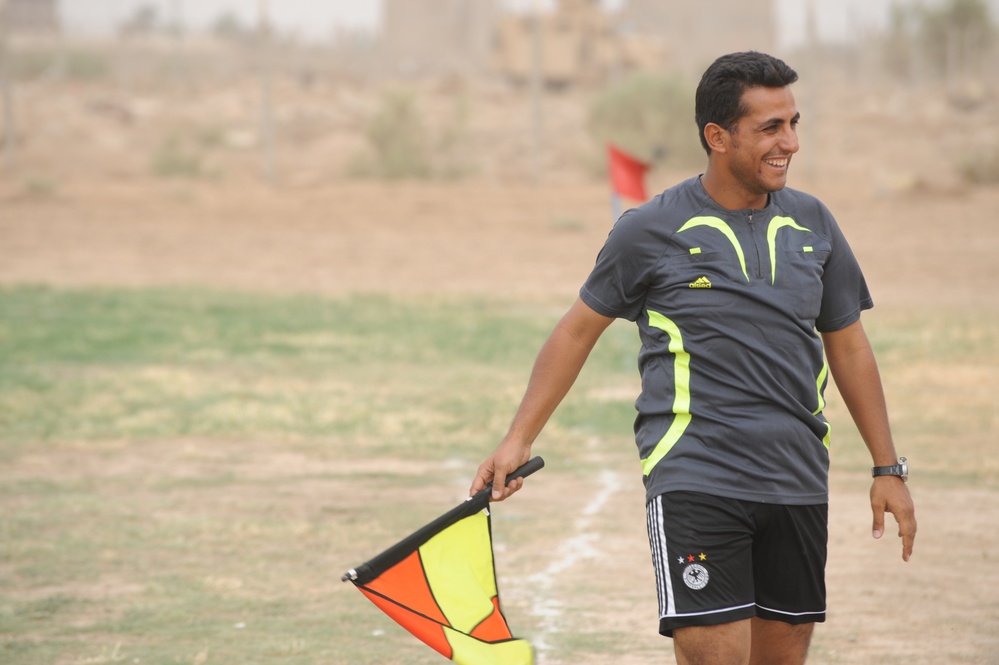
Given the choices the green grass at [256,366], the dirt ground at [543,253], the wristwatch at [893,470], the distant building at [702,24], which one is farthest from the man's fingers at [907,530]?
the distant building at [702,24]

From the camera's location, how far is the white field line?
5.34 m

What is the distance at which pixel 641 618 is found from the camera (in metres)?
5.48

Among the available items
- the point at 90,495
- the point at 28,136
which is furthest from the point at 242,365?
the point at 28,136

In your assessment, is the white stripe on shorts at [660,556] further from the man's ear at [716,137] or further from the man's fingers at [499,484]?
the man's ear at [716,137]

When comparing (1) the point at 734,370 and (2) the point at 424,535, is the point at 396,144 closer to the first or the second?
(2) the point at 424,535

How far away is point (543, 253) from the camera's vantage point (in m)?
20.8

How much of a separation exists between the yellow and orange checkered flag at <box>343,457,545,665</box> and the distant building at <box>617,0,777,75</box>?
193 ft

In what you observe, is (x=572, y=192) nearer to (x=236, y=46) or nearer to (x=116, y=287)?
(x=116, y=287)

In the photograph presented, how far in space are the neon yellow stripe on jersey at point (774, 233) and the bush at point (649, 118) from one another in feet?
100

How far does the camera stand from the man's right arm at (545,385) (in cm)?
340

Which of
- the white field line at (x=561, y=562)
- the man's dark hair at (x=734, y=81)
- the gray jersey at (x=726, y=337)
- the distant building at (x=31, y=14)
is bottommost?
the white field line at (x=561, y=562)

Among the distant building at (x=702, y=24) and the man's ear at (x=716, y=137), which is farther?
the distant building at (x=702, y=24)

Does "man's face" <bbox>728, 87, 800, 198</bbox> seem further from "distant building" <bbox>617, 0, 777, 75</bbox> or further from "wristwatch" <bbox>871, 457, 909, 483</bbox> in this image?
"distant building" <bbox>617, 0, 777, 75</bbox>

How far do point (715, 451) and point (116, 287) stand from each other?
15.1 m
